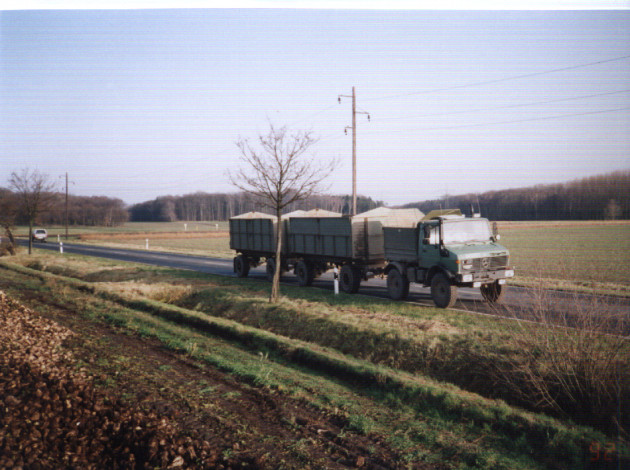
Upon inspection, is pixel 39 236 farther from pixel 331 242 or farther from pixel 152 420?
pixel 152 420

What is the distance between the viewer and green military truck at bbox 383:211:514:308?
41.6 feet

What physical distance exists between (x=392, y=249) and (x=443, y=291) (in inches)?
96.9

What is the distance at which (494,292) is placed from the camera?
13555 millimetres

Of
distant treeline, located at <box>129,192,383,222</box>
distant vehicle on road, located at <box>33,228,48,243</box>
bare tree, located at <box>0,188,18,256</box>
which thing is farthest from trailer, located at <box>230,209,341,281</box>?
distant treeline, located at <box>129,192,383,222</box>

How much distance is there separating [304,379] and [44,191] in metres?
33.6

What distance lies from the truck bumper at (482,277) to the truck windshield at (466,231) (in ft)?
3.59

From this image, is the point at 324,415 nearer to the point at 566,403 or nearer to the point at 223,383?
the point at 223,383

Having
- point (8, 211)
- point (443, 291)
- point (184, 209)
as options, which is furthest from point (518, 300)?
point (184, 209)

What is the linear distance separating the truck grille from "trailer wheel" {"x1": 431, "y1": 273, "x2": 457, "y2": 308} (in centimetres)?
84

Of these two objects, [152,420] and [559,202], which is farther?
[559,202]

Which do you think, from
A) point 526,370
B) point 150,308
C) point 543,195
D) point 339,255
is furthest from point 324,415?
point 543,195

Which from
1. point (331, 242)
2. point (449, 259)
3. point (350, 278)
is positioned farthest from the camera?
point (331, 242)

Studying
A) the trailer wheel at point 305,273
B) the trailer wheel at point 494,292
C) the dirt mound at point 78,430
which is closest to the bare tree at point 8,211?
the trailer wheel at point 305,273

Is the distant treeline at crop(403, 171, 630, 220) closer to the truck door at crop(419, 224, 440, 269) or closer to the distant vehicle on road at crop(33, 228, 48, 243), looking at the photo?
the truck door at crop(419, 224, 440, 269)
